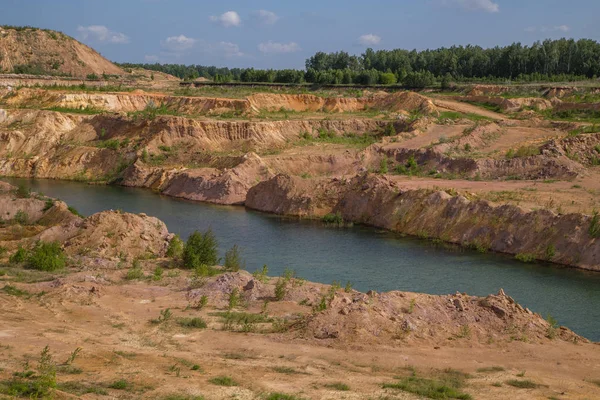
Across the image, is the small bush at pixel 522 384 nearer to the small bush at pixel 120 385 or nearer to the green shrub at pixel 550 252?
the small bush at pixel 120 385

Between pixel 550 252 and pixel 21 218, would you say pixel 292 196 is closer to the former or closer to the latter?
pixel 21 218

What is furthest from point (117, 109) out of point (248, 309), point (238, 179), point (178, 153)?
point (248, 309)

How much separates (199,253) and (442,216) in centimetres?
1465

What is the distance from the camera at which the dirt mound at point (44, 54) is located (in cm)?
9650

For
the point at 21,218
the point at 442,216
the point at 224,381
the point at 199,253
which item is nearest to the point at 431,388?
the point at 224,381

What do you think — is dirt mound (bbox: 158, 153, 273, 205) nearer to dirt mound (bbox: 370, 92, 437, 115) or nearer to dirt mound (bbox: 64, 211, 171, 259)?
dirt mound (bbox: 64, 211, 171, 259)

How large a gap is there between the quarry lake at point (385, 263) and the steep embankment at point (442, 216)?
34.4 inches

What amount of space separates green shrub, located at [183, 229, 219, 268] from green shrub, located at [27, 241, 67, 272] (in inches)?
175

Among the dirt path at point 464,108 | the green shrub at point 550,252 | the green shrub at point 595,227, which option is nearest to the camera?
the green shrub at point 595,227

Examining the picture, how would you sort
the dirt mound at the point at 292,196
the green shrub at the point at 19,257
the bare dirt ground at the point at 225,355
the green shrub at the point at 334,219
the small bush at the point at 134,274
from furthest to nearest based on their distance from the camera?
1. the dirt mound at the point at 292,196
2. the green shrub at the point at 334,219
3. the green shrub at the point at 19,257
4. the small bush at the point at 134,274
5. the bare dirt ground at the point at 225,355

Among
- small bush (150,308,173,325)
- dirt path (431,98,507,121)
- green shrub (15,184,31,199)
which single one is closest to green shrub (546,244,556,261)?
small bush (150,308,173,325)

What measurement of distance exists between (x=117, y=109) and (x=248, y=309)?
5283cm

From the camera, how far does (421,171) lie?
49844 millimetres

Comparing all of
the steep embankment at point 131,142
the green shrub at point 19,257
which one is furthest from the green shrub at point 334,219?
the green shrub at point 19,257
